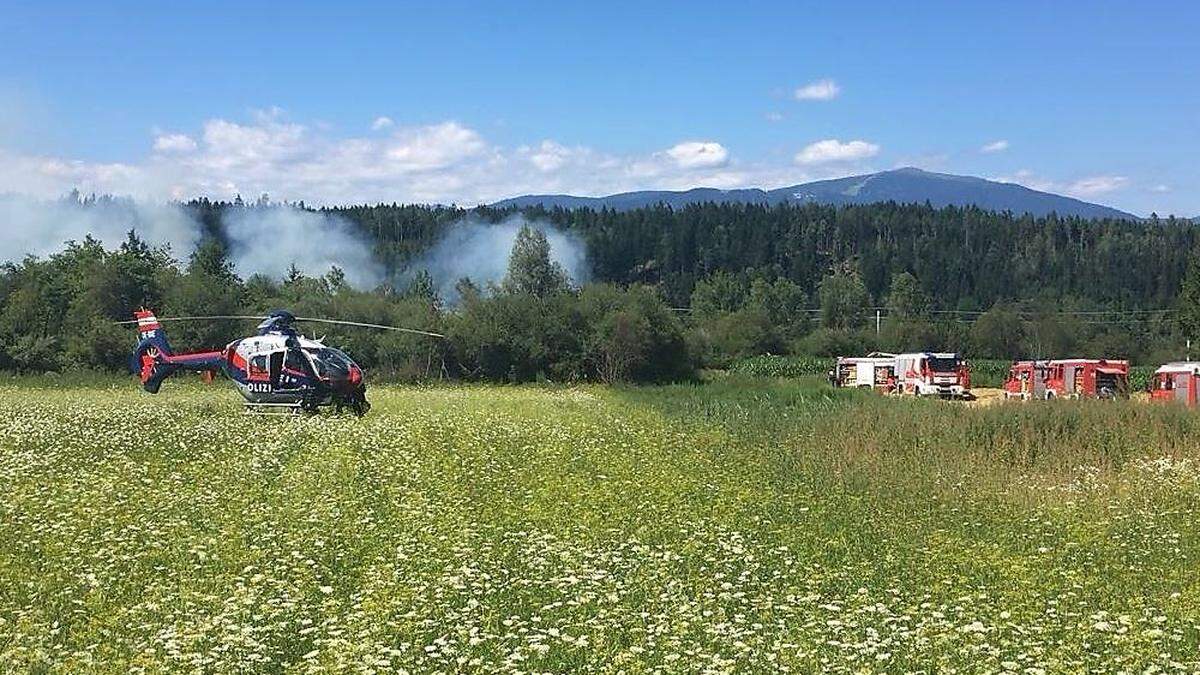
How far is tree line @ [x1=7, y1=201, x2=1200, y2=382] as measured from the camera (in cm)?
7131

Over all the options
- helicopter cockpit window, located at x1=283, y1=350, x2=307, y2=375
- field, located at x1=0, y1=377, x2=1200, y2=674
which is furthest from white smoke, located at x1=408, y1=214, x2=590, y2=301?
→ field, located at x1=0, y1=377, x2=1200, y2=674

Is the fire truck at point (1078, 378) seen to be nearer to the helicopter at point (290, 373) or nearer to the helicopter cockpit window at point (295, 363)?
the helicopter at point (290, 373)

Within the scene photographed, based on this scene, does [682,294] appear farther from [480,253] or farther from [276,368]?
[276,368]

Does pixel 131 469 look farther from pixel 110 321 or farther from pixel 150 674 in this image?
pixel 110 321

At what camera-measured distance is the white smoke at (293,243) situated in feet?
550

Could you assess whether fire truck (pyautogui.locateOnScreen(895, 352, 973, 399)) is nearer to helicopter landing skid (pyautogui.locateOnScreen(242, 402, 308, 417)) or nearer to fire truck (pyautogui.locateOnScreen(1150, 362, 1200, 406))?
fire truck (pyautogui.locateOnScreen(1150, 362, 1200, 406))

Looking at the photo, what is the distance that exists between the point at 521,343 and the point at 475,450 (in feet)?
164

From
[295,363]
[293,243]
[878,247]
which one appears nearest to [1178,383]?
[295,363]

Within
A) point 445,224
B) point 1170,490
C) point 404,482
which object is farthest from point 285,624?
point 445,224

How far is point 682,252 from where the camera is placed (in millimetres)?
168250

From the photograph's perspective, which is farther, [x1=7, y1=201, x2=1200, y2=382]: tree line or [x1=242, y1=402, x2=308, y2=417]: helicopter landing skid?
[x1=7, y1=201, x2=1200, y2=382]: tree line

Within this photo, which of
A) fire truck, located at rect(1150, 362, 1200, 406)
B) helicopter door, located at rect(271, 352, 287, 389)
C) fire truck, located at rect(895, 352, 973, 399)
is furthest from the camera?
fire truck, located at rect(895, 352, 973, 399)

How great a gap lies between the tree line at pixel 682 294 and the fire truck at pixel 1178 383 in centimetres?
3477

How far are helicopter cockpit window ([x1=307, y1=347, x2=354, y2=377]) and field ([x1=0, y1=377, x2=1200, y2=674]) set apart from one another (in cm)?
523
